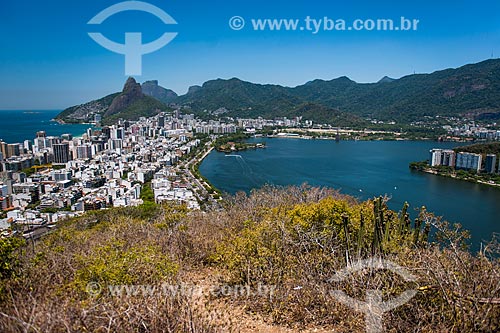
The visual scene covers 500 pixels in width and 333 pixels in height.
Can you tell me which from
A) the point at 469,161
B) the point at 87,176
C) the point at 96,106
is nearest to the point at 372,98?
the point at 96,106

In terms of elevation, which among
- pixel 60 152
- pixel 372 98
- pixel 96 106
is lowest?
pixel 60 152

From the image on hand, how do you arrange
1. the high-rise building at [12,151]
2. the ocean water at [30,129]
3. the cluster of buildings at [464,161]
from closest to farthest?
the cluster of buildings at [464,161] < the high-rise building at [12,151] < the ocean water at [30,129]

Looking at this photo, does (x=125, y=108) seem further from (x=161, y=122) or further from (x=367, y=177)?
(x=367, y=177)

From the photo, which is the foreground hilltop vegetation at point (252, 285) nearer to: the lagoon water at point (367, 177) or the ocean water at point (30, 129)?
the lagoon water at point (367, 177)

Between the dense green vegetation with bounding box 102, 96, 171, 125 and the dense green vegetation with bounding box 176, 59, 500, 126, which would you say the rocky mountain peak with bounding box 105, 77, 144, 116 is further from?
the dense green vegetation with bounding box 176, 59, 500, 126

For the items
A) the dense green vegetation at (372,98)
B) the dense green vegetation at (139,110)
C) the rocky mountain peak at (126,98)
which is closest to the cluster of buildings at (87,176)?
the dense green vegetation at (139,110)

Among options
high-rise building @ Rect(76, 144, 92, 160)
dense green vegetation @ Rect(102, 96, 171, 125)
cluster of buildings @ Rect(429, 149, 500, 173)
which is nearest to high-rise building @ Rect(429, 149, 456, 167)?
cluster of buildings @ Rect(429, 149, 500, 173)

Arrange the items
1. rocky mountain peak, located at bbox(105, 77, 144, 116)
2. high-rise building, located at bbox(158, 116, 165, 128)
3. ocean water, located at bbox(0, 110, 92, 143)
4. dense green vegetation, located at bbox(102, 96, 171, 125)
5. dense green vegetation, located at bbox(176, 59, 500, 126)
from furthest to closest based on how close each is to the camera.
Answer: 1. rocky mountain peak, located at bbox(105, 77, 144, 116)
2. dense green vegetation, located at bbox(102, 96, 171, 125)
3. dense green vegetation, located at bbox(176, 59, 500, 126)
4. high-rise building, located at bbox(158, 116, 165, 128)
5. ocean water, located at bbox(0, 110, 92, 143)
